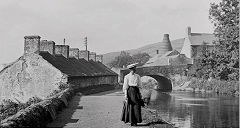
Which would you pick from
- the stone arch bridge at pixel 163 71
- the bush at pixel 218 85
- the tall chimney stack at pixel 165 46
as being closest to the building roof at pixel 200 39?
the tall chimney stack at pixel 165 46

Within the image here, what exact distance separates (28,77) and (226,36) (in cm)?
2065

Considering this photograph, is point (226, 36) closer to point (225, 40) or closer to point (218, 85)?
point (225, 40)

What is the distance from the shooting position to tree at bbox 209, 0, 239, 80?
3706 centimetres

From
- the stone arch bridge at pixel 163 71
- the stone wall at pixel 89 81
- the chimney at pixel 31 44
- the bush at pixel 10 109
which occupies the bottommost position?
the bush at pixel 10 109

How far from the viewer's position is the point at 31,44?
1228 inches

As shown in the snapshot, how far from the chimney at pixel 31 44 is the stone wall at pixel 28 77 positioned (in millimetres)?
440

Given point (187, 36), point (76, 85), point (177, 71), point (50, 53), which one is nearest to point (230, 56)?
point (76, 85)

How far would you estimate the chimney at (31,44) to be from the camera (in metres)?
31.1

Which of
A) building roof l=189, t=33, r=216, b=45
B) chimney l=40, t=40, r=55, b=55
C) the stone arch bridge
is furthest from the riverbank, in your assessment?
building roof l=189, t=33, r=216, b=45

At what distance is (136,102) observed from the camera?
12211 mm

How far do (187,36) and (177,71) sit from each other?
39852 millimetres

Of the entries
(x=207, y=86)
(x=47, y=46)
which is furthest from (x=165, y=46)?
(x=47, y=46)

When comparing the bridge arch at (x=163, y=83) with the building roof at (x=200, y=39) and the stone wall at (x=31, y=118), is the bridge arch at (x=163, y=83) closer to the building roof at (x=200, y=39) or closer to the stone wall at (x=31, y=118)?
the building roof at (x=200, y=39)

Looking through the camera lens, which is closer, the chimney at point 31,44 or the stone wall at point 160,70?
the chimney at point 31,44
